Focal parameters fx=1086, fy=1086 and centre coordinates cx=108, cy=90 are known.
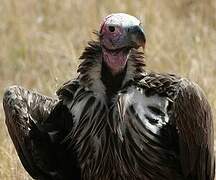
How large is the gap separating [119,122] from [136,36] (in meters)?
0.56

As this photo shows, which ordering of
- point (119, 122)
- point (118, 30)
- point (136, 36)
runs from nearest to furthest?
point (136, 36)
point (118, 30)
point (119, 122)

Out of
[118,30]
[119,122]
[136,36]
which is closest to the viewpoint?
[136,36]

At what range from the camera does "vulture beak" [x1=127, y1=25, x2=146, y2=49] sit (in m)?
5.82

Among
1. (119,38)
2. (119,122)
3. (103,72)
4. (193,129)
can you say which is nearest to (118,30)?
(119,38)

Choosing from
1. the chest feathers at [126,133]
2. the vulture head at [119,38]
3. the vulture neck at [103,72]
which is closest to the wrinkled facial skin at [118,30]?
the vulture head at [119,38]

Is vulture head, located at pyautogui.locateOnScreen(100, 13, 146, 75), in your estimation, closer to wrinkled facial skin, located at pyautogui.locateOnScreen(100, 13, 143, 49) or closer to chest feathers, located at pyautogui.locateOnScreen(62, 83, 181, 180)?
wrinkled facial skin, located at pyautogui.locateOnScreen(100, 13, 143, 49)

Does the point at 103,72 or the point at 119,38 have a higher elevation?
the point at 119,38

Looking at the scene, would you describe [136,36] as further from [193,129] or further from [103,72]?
[193,129]

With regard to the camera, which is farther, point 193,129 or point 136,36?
point 193,129

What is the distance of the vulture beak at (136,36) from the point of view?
582 cm

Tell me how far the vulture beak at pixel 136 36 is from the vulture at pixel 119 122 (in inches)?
0.6

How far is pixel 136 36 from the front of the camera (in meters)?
5.85

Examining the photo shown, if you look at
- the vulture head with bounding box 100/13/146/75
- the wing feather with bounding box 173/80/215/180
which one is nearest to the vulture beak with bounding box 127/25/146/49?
the vulture head with bounding box 100/13/146/75

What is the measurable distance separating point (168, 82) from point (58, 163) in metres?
0.84
